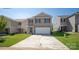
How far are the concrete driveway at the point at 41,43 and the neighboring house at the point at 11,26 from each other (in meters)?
0.44

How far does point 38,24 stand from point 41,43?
584mm

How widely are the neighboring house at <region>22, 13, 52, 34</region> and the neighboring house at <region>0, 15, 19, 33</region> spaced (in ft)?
0.75

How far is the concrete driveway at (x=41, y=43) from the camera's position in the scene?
256 inches

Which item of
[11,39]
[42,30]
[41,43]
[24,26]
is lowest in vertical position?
[41,43]

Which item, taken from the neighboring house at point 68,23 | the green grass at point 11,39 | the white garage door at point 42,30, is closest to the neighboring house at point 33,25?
the white garage door at point 42,30

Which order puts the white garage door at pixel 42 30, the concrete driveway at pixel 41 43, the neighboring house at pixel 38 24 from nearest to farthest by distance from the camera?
1. the concrete driveway at pixel 41 43
2. the neighboring house at pixel 38 24
3. the white garage door at pixel 42 30

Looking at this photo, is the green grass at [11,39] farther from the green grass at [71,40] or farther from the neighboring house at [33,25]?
the green grass at [71,40]

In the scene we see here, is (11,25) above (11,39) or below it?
above

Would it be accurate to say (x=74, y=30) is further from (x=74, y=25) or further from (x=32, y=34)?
(x=32, y=34)

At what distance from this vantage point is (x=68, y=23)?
6629 mm

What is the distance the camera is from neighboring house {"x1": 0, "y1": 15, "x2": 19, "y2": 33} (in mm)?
6567

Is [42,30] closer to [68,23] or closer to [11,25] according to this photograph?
[68,23]

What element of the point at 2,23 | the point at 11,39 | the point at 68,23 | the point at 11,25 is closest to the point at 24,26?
the point at 11,25
